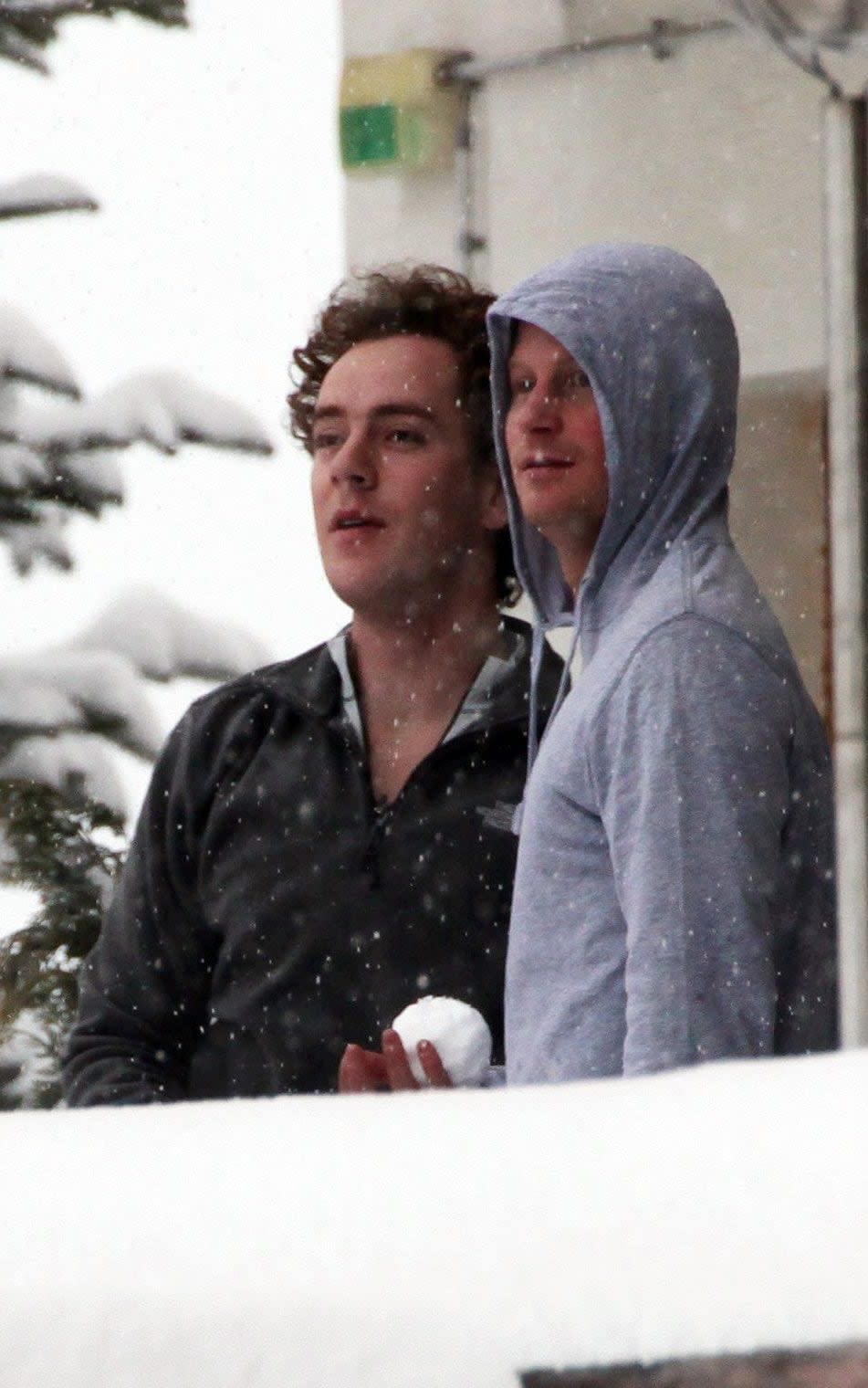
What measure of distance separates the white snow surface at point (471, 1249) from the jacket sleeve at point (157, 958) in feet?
4.40

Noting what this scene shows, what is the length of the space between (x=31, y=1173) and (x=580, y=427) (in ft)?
3.27

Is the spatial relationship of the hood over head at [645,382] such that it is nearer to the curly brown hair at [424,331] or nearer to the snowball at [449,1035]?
the snowball at [449,1035]

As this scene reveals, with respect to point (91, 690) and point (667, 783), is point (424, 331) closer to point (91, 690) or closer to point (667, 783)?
point (91, 690)

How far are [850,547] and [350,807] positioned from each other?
854 millimetres

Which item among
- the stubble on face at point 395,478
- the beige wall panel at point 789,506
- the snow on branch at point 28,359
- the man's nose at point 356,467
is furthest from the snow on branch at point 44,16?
the beige wall panel at point 789,506

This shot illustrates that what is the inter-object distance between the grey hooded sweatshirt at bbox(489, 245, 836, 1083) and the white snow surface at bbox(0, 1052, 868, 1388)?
679 millimetres

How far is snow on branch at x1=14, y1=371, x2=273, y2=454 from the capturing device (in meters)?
2.41

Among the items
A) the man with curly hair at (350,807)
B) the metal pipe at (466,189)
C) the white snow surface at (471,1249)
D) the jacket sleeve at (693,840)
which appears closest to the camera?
the white snow surface at (471,1249)

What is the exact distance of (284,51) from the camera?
416cm

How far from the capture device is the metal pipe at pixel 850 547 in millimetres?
1293

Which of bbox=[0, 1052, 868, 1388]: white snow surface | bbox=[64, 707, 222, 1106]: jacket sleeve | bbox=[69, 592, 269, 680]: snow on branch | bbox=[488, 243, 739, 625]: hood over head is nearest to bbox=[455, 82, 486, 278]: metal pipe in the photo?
bbox=[69, 592, 269, 680]: snow on branch

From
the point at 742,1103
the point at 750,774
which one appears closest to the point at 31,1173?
the point at 742,1103

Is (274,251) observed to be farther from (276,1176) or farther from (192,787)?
(276,1176)

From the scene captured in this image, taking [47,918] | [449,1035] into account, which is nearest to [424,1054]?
[449,1035]
